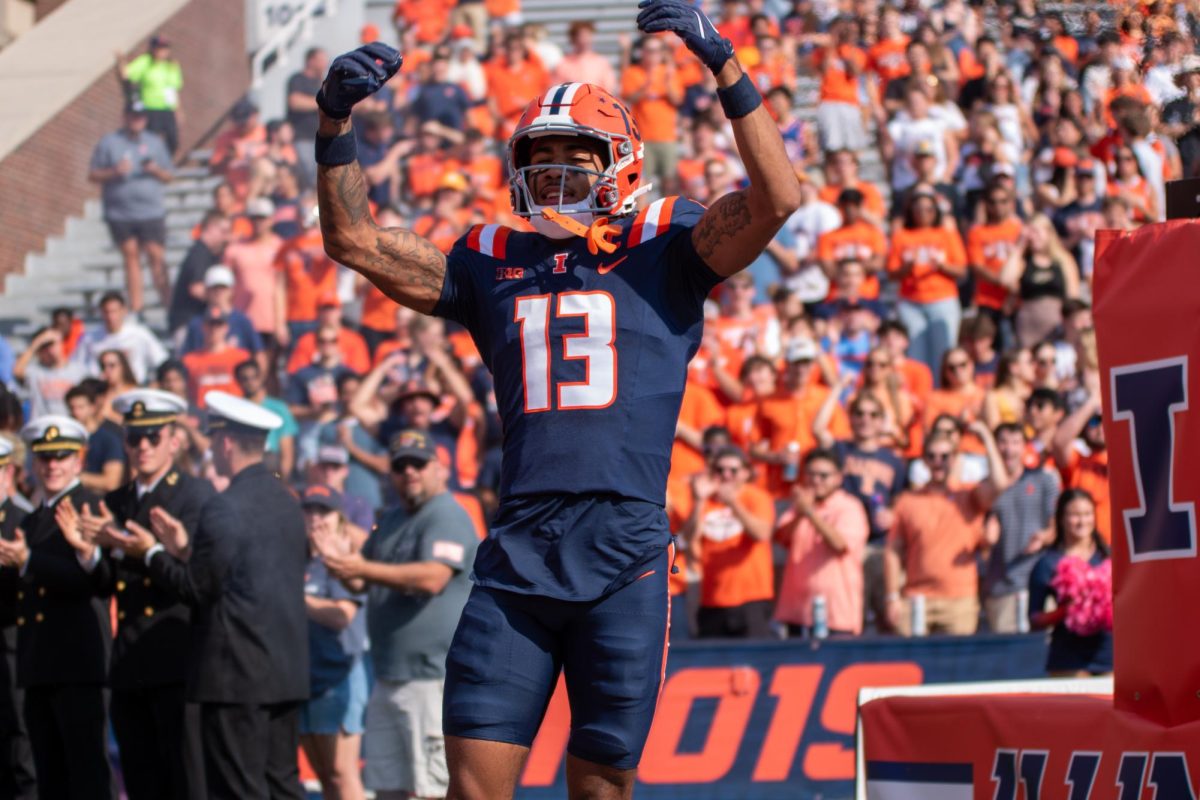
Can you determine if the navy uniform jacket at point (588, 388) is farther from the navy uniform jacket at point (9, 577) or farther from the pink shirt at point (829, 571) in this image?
the pink shirt at point (829, 571)

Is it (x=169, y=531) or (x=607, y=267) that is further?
(x=169, y=531)

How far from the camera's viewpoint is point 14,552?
8.49 m

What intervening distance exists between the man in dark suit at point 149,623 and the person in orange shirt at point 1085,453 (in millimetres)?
5137

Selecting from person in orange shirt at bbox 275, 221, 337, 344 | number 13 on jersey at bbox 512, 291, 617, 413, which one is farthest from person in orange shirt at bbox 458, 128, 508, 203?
number 13 on jersey at bbox 512, 291, 617, 413

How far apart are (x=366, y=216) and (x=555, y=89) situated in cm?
61

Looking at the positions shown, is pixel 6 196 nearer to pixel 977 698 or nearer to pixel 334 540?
pixel 334 540

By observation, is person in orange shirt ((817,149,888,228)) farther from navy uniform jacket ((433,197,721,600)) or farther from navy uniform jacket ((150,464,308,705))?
navy uniform jacket ((433,197,721,600))

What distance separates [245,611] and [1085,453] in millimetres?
5406

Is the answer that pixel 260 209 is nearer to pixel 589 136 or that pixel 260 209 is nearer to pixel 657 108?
pixel 657 108

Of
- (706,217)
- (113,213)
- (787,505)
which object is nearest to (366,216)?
(706,217)

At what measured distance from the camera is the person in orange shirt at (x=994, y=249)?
→ 12359mm

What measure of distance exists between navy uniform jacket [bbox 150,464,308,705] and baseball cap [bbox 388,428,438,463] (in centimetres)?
81

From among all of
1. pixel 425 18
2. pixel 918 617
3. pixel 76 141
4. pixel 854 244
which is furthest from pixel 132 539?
pixel 76 141

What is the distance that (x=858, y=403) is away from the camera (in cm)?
1069
